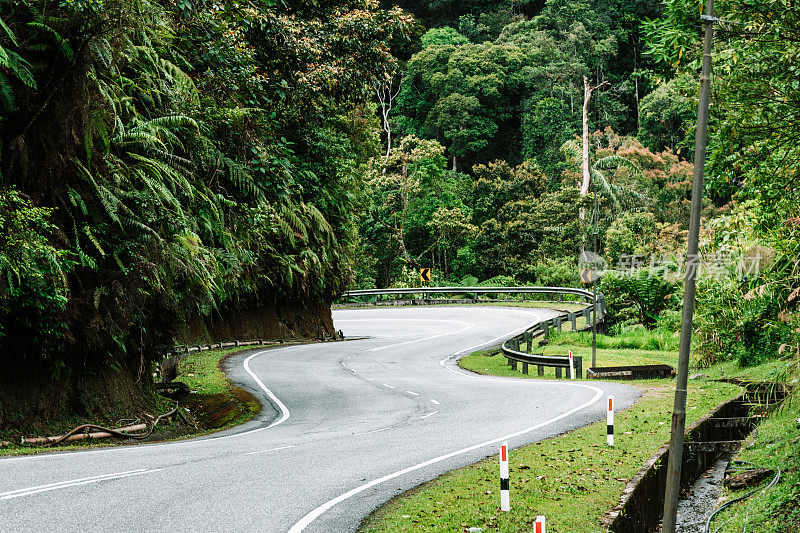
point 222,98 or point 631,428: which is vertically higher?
point 222,98

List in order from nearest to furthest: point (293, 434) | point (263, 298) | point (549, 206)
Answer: point (293, 434)
point (263, 298)
point (549, 206)

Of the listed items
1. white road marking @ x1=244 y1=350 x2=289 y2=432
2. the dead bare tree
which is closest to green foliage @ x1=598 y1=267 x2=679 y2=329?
white road marking @ x1=244 y1=350 x2=289 y2=432

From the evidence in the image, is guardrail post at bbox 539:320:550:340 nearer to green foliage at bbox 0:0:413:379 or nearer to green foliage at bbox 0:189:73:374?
green foliage at bbox 0:0:413:379

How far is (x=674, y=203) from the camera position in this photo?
5244 cm

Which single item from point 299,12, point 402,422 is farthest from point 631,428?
point 299,12

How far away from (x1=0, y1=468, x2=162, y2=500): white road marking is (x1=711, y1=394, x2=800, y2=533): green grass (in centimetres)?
726

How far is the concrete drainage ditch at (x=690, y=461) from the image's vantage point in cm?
836

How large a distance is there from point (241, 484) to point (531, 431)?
588 cm

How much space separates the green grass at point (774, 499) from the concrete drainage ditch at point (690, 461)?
2.30ft

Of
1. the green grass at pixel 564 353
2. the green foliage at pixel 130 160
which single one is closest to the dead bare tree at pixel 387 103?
the green grass at pixel 564 353

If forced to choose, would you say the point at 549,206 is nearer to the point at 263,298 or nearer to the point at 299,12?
the point at 263,298

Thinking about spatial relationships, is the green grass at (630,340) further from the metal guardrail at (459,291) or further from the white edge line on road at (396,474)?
the white edge line on road at (396,474)

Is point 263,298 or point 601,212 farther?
point 601,212

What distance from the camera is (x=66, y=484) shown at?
7.78 m
